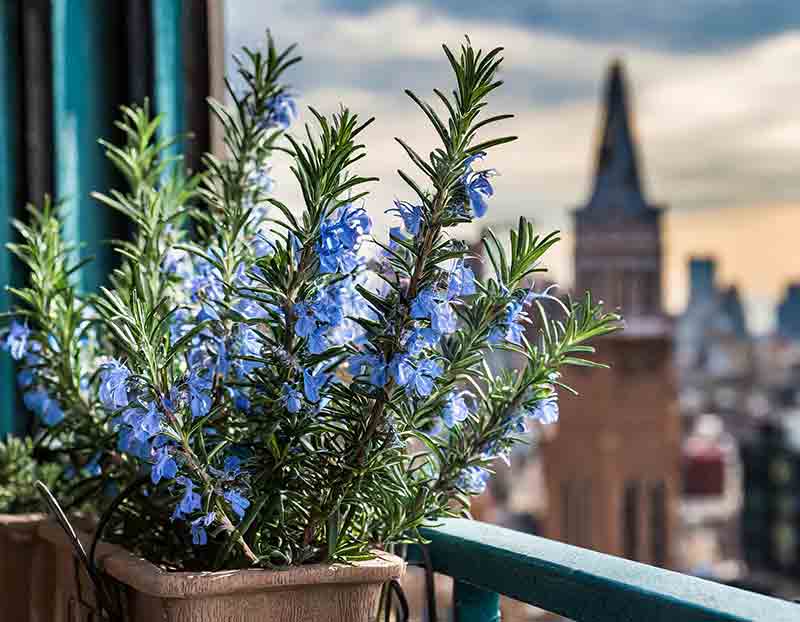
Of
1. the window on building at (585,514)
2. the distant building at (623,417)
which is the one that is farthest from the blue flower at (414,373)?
the window on building at (585,514)

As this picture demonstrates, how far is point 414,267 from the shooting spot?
0.58 metres

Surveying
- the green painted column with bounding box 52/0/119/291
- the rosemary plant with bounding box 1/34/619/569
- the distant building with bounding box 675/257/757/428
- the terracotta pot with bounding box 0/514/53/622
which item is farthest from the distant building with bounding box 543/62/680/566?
the rosemary plant with bounding box 1/34/619/569

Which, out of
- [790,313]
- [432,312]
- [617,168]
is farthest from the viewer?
[790,313]

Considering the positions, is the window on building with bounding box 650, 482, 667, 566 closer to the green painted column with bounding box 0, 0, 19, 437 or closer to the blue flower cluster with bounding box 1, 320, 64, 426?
the green painted column with bounding box 0, 0, 19, 437

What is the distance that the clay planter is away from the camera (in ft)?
1.89

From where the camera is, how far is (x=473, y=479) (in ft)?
2.25

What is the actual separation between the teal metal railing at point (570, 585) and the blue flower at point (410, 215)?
21cm

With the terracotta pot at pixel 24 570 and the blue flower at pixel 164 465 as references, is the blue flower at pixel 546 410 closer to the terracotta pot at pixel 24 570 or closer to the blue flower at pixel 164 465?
the blue flower at pixel 164 465

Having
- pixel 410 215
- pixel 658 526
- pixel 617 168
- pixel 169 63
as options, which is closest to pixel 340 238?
pixel 410 215

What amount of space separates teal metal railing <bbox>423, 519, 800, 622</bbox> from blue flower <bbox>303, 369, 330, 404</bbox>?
139 millimetres

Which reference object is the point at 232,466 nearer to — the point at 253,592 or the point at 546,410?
the point at 253,592

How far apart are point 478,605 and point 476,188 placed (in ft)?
1.07

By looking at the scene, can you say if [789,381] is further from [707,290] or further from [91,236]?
[91,236]

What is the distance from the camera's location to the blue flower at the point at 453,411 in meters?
0.64
